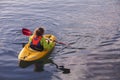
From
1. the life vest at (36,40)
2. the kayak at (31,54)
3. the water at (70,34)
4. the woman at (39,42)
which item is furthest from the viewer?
the life vest at (36,40)

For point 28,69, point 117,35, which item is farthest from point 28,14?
point 28,69

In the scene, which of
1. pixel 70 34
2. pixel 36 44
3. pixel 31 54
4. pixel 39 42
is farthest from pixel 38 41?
pixel 70 34

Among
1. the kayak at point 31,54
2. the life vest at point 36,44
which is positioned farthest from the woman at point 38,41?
the kayak at point 31,54

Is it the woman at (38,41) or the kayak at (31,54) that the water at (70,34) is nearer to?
the kayak at (31,54)

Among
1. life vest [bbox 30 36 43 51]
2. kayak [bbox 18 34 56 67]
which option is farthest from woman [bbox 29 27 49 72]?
kayak [bbox 18 34 56 67]

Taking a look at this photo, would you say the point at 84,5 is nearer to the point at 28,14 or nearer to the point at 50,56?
the point at 28,14

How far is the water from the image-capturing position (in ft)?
41.4

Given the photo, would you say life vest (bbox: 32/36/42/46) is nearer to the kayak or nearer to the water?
the kayak

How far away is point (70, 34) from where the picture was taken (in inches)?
679

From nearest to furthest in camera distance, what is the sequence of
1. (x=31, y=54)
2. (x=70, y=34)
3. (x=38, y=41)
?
(x=31, y=54), (x=38, y=41), (x=70, y=34)

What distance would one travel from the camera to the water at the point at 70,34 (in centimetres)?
1262

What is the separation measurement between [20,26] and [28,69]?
6.13 m

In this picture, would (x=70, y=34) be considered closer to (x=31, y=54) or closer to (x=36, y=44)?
(x=36, y=44)

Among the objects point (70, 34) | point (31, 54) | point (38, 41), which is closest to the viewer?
point (31, 54)
